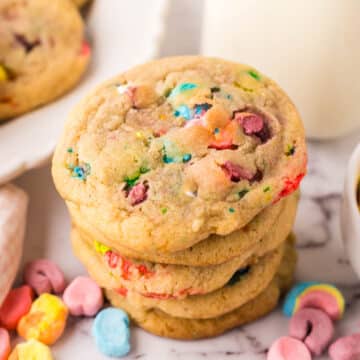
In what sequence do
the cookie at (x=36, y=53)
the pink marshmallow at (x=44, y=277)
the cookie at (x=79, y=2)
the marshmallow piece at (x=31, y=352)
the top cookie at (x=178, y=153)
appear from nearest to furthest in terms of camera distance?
the top cookie at (x=178, y=153) → the marshmallow piece at (x=31, y=352) → the pink marshmallow at (x=44, y=277) → the cookie at (x=36, y=53) → the cookie at (x=79, y=2)

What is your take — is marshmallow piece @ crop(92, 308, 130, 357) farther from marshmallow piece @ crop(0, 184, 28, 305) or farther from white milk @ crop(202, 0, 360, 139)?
white milk @ crop(202, 0, 360, 139)

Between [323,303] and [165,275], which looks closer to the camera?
[165,275]

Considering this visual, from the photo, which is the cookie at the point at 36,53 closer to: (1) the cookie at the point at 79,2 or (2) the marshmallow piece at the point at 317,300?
(1) the cookie at the point at 79,2

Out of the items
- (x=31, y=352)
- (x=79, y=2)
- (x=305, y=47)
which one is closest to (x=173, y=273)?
(x=31, y=352)

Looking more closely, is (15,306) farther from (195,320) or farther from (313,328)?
(313,328)

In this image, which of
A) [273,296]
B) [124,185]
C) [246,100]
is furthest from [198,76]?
[273,296]

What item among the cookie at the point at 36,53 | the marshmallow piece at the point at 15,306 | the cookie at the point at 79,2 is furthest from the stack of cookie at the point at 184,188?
the cookie at the point at 79,2

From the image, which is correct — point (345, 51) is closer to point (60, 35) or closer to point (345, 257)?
point (345, 257)
